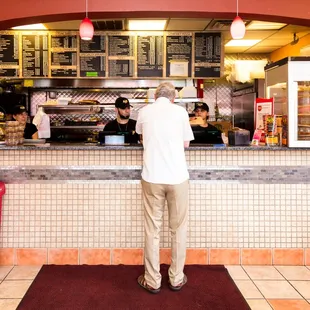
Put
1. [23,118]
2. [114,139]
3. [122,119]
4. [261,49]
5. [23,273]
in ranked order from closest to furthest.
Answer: [23,273]
[114,139]
[122,119]
[23,118]
[261,49]

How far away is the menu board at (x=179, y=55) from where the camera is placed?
6.93 meters

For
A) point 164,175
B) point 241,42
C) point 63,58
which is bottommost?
point 164,175

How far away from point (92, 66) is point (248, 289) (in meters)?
4.50

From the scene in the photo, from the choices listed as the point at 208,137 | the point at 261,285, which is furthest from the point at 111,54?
the point at 261,285

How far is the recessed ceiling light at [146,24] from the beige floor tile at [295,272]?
12.4 feet

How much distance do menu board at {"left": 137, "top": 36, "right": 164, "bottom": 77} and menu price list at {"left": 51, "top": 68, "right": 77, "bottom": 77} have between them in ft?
3.37

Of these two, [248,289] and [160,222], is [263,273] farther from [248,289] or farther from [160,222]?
[160,222]

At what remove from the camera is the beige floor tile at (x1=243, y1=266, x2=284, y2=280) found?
402 centimetres

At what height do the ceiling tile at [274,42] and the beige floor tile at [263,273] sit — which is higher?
the ceiling tile at [274,42]

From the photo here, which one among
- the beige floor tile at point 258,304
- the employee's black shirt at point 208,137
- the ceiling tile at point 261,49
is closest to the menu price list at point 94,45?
the employee's black shirt at point 208,137

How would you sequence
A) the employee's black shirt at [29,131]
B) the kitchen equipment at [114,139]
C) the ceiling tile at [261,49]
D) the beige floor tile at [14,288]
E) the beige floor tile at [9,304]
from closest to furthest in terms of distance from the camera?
the beige floor tile at [9,304], the beige floor tile at [14,288], the kitchen equipment at [114,139], the employee's black shirt at [29,131], the ceiling tile at [261,49]

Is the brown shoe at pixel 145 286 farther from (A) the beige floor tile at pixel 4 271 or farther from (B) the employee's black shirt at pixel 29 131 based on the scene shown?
(B) the employee's black shirt at pixel 29 131

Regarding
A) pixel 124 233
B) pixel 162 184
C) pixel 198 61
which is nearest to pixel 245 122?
pixel 198 61

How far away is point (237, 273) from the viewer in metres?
4.12
